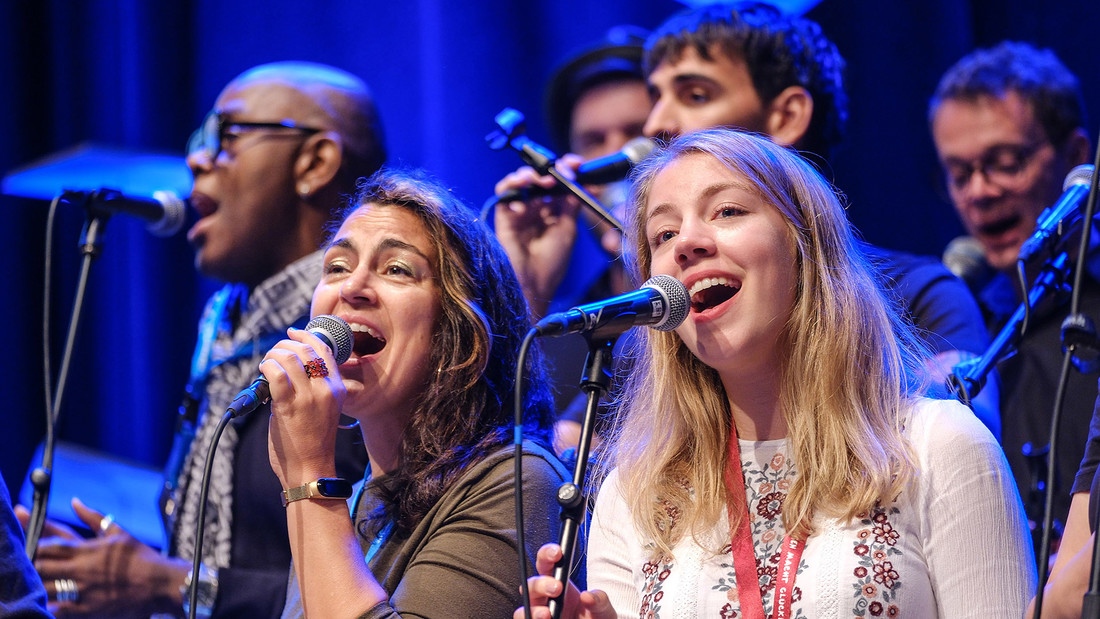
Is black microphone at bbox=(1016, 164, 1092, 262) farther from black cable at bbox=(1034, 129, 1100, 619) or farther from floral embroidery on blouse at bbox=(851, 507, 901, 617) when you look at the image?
floral embroidery on blouse at bbox=(851, 507, 901, 617)

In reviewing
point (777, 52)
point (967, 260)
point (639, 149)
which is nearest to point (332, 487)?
point (639, 149)

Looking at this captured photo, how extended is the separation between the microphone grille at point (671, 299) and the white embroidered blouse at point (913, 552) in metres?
0.35

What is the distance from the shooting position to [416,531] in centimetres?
214

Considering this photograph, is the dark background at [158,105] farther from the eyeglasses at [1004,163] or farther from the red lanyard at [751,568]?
the red lanyard at [751,568]

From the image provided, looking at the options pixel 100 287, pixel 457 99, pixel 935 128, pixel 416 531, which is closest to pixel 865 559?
pixel 416 531

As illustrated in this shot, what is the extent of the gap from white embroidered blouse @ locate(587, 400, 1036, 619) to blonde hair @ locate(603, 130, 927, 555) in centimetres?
3

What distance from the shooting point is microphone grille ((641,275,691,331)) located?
1.76 m

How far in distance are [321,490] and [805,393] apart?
2.69 feet

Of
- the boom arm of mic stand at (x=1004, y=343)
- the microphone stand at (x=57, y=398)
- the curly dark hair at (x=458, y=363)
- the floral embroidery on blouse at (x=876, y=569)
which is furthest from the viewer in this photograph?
the microphone stand at (x=57, y=398)

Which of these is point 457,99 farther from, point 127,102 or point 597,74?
point 127,102

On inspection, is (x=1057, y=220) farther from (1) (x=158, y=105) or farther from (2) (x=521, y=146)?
(1) (x=158, y=105)

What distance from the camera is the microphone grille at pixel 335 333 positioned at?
6.86 ft

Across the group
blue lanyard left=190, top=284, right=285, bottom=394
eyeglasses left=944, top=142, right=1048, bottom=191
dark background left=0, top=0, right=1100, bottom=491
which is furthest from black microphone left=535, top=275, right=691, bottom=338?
dark background left=0, top=0, right=1100, bottom=491

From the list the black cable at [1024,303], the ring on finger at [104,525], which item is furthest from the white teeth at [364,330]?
the black cable at [1024,303]
